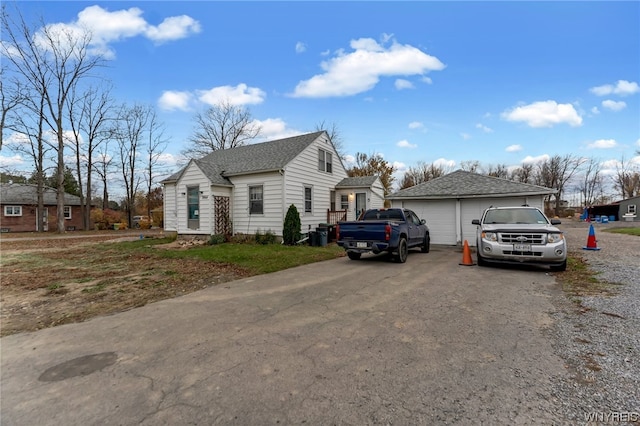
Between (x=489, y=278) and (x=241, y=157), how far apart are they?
579 inches

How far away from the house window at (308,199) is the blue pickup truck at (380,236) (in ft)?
19.4

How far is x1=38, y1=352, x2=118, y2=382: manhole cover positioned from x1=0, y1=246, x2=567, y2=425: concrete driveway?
0.05 ft

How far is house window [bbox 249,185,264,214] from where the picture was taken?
15.0 meters

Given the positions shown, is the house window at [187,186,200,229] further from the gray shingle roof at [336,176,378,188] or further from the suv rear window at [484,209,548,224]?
the suv rear window at [484,209,548,224]

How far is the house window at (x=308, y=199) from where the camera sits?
15.6m

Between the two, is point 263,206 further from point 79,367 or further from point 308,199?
point 79,367

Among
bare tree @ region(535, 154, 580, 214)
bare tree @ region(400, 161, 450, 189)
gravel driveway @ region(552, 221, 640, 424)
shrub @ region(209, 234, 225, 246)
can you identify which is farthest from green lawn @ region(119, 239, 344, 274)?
bare tree @ region(535, 154, 580, 214)

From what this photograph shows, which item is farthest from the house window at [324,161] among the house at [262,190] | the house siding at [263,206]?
the house siding at [263,206]

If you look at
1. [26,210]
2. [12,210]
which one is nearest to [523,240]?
[26,210]

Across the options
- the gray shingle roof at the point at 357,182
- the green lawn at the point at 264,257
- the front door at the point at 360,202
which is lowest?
the green lawn at the point at 264,257

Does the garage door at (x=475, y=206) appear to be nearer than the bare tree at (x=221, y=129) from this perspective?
Yes

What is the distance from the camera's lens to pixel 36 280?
716 centimetres

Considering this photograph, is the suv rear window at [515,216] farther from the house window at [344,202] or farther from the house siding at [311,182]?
the house window at [344,202]

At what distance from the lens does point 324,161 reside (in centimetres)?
1734
